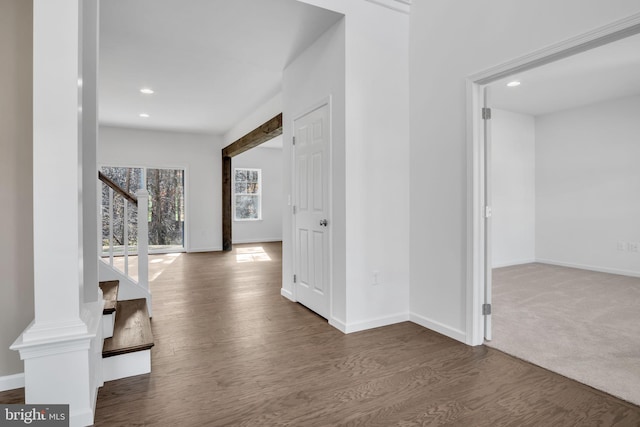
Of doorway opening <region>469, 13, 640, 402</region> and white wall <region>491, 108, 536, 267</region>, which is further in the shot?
white wall <region>491, 108, 536, 267</region>

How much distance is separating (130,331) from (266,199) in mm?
7272

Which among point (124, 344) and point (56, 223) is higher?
point (56, 223)

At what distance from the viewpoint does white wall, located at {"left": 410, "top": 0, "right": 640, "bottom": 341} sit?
93.0 inches

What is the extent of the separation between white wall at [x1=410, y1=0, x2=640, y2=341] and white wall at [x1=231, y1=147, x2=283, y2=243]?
6.70 m

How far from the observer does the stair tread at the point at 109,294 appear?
2.29 metres

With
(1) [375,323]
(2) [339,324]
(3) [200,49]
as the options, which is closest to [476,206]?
(1) [375,323]

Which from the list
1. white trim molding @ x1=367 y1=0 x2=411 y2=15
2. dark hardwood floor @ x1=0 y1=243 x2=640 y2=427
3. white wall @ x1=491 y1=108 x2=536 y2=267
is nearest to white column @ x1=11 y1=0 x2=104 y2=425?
dark hardwood floor @ x1=0 y1=243 x2=640 y2=427

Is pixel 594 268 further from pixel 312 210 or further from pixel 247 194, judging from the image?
pixel 247 194

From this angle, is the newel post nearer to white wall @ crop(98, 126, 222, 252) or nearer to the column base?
the column base

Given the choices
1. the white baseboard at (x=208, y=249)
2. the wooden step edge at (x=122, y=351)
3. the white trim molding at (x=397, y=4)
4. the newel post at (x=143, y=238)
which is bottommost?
Result: the white baseboard at (x=208, y=249)

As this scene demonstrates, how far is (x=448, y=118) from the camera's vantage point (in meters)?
2.80

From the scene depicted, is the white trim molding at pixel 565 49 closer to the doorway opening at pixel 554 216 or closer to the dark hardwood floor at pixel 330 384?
the doorway opening at pixel 554 216

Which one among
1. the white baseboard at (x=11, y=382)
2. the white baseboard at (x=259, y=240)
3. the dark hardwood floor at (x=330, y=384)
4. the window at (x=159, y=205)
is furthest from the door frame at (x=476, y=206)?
the white baseboard at (x=259, y=240)

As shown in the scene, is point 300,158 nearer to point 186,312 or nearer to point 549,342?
point 186,312
